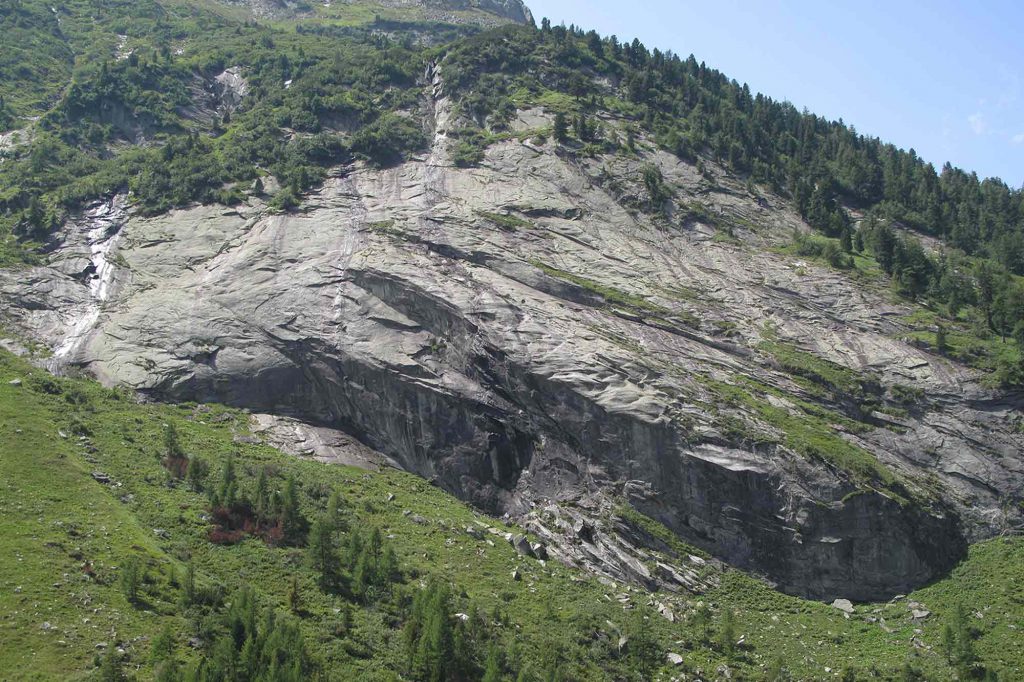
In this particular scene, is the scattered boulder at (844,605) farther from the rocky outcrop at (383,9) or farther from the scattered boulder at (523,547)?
the rocky outcrop at (383,9)

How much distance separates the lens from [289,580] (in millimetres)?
44594

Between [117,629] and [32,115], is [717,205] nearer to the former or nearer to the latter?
[117,629]

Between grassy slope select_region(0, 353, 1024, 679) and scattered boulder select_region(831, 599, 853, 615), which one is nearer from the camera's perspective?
grassy slope select_region(0, 353, 1024, 679)

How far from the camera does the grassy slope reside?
3772 cm

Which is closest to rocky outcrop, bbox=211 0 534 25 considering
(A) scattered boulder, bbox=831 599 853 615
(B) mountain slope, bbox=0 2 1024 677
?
(B) mountain slope, bbox=0 2 1024 677

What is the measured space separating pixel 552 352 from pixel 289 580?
24955 millimetres

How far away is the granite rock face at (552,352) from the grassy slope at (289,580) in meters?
3.34

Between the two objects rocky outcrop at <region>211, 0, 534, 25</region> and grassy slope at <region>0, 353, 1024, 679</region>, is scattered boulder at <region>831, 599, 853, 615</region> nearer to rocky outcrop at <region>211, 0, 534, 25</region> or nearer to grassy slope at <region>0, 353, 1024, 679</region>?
grassy slope at <region>0, 353, 1024, 679</region>

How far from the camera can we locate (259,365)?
6406 cm

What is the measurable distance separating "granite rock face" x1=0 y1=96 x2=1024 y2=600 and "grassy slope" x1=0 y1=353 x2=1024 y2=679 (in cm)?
334

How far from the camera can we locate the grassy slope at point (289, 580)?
3772 cm

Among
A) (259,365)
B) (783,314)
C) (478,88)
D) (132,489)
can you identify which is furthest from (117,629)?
(478,88)

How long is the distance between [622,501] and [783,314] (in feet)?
80.5

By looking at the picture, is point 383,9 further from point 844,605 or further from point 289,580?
point 844,605
